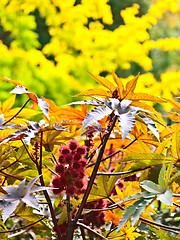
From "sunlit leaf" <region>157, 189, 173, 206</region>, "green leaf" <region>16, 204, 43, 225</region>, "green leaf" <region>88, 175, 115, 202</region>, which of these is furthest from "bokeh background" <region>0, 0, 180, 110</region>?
"sunlit leaf" <region>157, 189, 173, 206</region>

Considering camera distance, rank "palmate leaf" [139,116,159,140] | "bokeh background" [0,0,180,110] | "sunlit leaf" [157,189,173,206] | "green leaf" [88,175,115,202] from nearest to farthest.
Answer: "sunlit leaf" [157,189,173,206]
"palmate leaf" [139,116,159,140]
"green leaf" [88,175,115,202]
"bokeh background" [0,0,180,110]

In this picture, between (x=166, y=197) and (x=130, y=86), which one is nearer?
(x=166, y=197)

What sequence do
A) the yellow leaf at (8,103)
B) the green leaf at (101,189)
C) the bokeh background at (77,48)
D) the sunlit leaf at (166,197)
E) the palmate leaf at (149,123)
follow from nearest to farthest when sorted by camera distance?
the sunlit leaf at (166,197), the palmate leaf at (149,123), the green leaf at (101,189), the yellow leaf at (8,103), the bokeh background at (77,48)

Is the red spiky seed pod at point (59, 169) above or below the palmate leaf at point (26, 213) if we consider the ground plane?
above

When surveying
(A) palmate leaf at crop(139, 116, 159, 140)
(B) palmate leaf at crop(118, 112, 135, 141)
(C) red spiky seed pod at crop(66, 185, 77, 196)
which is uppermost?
(B) palmate leaf at crop(118, 112, 135, 141)

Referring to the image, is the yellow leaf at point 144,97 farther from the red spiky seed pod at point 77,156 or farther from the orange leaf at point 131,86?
the red spiky seed pod at point 77,156

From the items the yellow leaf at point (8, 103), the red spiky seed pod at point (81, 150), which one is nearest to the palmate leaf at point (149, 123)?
the red spiky seed pod at point (81, 150)

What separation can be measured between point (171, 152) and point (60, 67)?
476 cm

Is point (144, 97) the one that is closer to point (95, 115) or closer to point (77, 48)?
point (95, 115)

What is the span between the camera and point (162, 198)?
2.04ft

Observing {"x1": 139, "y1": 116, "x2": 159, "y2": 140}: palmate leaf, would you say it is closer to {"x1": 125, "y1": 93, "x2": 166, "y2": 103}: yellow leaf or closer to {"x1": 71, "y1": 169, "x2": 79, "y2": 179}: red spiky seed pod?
{"x1": 125, "y1": 93, "x2": 166, "y2": 103}: yellow leaf

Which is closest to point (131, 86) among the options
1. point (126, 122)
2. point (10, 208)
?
point (126, 122)

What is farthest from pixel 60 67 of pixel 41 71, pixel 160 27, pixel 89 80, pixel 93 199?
pixel 160 27

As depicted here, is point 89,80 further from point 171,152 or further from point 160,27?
point 160,27
